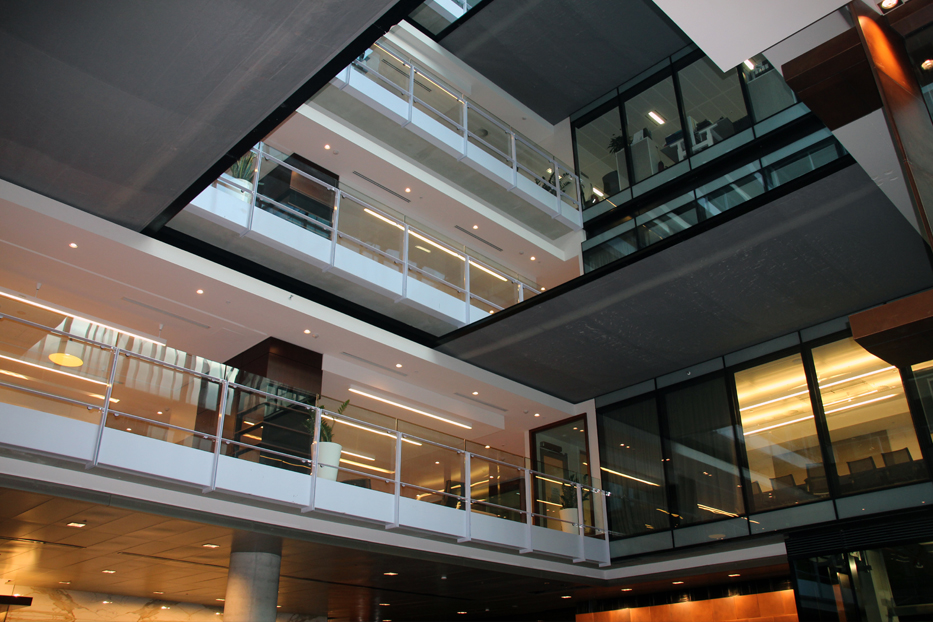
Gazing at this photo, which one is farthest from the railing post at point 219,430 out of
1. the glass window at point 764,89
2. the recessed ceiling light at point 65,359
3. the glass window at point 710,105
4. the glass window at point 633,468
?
the glass window at point 764,89

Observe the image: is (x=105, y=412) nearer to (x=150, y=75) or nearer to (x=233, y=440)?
(x=233, y=440)

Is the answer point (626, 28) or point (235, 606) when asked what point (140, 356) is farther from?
point (626, 28)

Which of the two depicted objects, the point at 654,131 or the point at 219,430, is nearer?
the point at 219,430

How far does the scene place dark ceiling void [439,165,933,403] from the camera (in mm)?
8062

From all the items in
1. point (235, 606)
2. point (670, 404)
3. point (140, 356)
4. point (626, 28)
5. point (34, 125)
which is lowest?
point (235, 606)

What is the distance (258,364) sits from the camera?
34.8 feet

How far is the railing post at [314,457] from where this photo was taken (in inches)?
300

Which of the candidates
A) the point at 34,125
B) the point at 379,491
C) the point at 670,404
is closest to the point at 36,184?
the point at 34,125

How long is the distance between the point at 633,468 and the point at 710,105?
21.0 feet

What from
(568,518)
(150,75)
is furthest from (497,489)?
(150,75)

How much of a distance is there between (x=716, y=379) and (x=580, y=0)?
23.7 feet

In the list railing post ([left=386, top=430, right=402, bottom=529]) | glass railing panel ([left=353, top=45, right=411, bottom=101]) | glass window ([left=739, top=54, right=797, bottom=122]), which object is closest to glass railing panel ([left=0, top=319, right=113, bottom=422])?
railing post ([left=386, top=430, right=402, bottom=529])

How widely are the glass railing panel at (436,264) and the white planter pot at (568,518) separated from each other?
3726 millimetres

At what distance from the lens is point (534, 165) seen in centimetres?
1415
